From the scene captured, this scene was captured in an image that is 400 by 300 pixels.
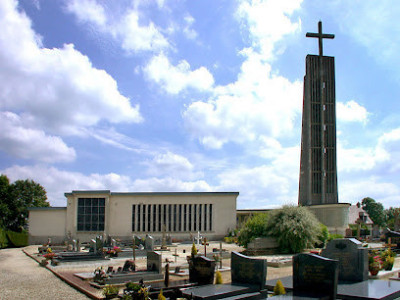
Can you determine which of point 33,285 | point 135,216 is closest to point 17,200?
point 135,216

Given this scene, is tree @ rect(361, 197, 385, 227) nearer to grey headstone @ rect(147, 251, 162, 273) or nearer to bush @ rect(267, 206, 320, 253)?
bush @ rect(267, 206, 320, 253)

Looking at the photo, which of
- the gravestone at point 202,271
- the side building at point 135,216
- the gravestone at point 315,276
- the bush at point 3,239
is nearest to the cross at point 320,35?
the side building at point 135,216

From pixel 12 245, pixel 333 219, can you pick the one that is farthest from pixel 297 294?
pixel 12 245

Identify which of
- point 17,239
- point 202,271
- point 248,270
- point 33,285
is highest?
point 248,270

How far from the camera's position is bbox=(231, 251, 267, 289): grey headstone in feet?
38.7

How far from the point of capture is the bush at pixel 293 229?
2519cm

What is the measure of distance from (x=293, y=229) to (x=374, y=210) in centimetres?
6134

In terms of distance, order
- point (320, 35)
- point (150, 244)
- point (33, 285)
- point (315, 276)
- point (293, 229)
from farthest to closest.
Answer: point (320, 35), point (150, 244), point (293, 229), point (33, 285), point (315, 276)

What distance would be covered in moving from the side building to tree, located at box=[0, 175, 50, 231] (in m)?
4.73

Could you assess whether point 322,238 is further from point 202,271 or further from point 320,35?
point 320,35

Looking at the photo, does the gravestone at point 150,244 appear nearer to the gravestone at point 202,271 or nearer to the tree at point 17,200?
the gravestone at point 202,271

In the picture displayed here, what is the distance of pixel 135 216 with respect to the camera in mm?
43969

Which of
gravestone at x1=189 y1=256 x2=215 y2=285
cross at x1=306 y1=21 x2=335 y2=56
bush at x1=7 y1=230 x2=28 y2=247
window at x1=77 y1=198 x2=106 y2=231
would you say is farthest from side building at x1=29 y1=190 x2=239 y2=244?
gravestone at x1=189 y1=256 x2=215 y2=285

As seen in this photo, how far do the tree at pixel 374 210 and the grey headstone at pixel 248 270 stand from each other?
72146mm
